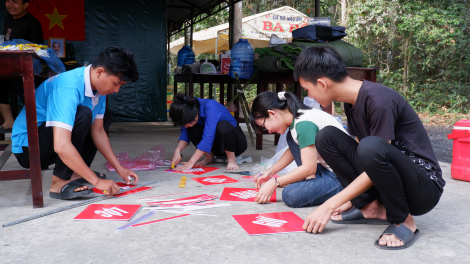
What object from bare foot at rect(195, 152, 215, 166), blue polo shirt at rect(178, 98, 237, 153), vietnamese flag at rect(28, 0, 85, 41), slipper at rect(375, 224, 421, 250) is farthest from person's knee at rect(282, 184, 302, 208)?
vietnamese flag at rect(28, 0, 85, 41)

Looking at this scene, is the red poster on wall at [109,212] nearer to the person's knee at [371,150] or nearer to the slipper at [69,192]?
the slipper at [69,192]

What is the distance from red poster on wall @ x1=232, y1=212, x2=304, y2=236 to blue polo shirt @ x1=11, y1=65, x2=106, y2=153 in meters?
0.98

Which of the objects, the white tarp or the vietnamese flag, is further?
the white tarp

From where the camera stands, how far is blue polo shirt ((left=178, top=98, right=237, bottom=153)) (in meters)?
2.96

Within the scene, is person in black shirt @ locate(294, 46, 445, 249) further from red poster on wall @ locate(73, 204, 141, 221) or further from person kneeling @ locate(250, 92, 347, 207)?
red poster on wall @ locate(73, 204, 141, 221)

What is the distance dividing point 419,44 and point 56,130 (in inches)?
362

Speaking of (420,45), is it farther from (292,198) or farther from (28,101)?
(28,101)

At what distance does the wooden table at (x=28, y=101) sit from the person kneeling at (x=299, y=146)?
111 cm

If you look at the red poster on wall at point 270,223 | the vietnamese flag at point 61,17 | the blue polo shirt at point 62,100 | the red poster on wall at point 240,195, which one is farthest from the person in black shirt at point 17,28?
the vietnamese flag at point 61,17

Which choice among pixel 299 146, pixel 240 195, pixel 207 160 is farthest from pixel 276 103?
pixel 207 160

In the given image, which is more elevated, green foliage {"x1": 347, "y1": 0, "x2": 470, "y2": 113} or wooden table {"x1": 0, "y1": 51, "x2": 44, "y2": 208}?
green foliage {"x1": 347, "y1": 0, "x2": 470, "y2": 113}

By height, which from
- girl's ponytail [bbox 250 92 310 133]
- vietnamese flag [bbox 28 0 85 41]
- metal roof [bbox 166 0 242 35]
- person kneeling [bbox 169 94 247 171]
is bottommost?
person kneeling [bbox 169 94 247 171]

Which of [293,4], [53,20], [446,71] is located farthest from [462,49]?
[53,20]

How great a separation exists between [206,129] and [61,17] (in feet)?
15.5
